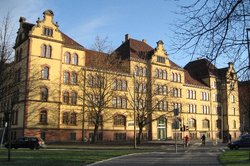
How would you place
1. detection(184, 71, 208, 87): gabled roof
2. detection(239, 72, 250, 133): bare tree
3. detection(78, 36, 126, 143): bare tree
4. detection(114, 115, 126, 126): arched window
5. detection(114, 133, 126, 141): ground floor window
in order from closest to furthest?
1. detection(239, 72, 250, 133): bare tree
2. detection(78, 36, 126, 143): bare tree
3. detection(114, 133, 126, 141): ground floor window
4. detection(114, 115, 126, 126): arched window
5. detection(184, 71, 208, 87): gabled roof

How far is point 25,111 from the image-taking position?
5294 centimetres

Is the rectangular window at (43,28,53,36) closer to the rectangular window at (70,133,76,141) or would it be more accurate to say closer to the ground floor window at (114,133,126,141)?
the rectangular window at (70,133,76,141)

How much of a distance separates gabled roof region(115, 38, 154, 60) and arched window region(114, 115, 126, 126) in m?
11.9

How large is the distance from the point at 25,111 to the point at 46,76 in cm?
687

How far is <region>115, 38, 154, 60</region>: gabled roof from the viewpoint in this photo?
70.5 m

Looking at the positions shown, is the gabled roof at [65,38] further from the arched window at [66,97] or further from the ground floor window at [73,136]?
the ground floor window at [73,136]

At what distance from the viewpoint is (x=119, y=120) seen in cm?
6656

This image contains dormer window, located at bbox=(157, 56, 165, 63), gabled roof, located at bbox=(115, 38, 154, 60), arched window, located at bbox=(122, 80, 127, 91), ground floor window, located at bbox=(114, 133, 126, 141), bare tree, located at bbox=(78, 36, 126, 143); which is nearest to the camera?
bare tree, located at bbox=(78, 36, 126, 143)

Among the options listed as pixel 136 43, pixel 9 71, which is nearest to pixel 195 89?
pixel 136 43

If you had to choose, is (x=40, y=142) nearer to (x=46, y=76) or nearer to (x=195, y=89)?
(x=46, y=76)

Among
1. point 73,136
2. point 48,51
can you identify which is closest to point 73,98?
point 73,136

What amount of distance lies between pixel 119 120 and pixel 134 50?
50.5ft

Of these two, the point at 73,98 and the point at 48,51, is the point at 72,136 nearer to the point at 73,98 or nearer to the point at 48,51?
the point at 73,98

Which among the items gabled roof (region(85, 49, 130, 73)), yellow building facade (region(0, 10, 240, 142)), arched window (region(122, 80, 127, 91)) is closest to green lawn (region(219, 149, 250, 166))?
yellow building facade (region(0, 10, 240, 142))
